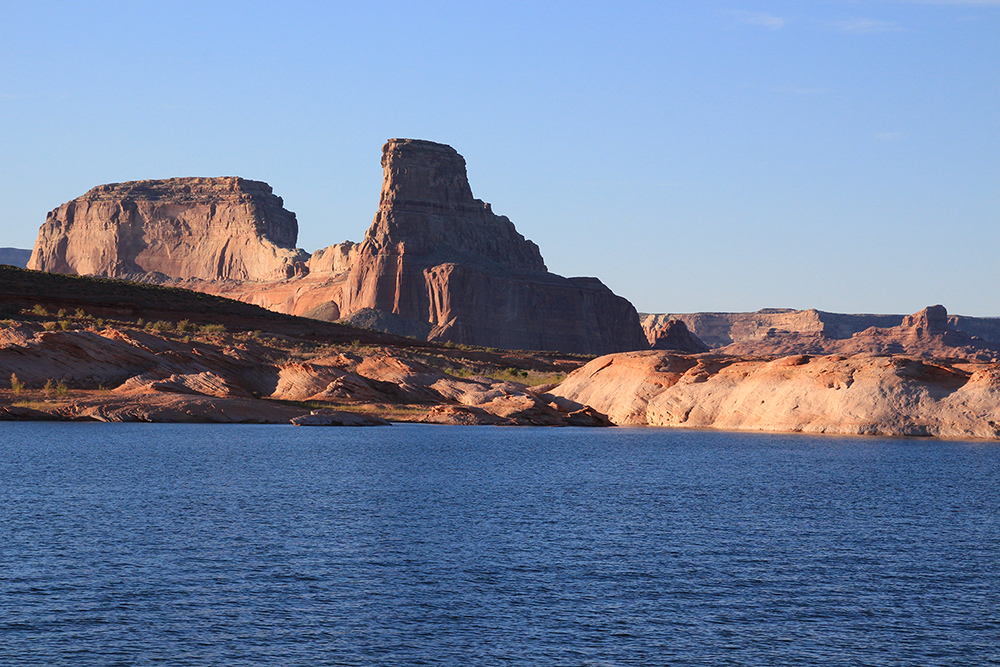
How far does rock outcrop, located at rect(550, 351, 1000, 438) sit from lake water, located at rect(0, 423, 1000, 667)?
70.0 feet

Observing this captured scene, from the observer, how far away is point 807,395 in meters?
71.6

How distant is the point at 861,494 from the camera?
38531 mm

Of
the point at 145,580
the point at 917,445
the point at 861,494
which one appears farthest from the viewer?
the point at 917,445

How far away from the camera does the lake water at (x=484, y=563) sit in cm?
1794

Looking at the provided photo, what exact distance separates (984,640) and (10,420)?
189ft

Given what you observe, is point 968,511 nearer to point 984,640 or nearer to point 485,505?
point 485,505

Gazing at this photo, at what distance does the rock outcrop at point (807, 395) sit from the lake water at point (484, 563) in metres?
21.3

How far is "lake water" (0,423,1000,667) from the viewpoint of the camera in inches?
706

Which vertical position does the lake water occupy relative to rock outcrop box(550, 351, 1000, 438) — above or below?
below

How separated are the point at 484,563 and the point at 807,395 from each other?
51.3 metres

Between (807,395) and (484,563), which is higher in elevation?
(807,395)

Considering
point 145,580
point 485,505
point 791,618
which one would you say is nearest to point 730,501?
point 485,505

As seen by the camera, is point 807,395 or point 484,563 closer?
point 484,563

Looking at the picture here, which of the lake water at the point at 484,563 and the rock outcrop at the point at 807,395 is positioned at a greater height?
the rock outcrop at the point at 807,395
